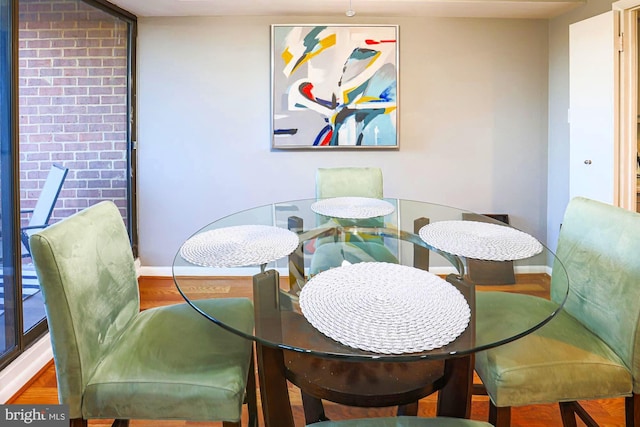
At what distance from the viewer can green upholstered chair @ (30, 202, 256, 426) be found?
1.04 metres

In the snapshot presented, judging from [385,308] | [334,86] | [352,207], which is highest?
[334,86]

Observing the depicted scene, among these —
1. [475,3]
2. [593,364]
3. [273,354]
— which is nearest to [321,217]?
[273,354]

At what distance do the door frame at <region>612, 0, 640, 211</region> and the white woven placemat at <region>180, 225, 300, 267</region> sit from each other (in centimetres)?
223

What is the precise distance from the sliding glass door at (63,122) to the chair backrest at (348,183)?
1531mm

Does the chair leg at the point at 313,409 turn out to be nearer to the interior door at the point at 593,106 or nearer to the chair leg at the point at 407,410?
the chair leg at the point at 407,410

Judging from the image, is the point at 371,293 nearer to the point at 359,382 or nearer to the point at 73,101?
the point at 359,382

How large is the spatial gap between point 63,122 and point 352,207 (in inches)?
69.5

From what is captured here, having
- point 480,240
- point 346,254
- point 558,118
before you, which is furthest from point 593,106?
point 346,254

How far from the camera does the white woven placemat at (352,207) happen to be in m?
2.06

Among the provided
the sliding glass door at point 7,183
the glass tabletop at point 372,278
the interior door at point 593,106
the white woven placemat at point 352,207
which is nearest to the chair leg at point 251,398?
the glass tabletop at point 372,278

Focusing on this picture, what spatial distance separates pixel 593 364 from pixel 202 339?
116 cm

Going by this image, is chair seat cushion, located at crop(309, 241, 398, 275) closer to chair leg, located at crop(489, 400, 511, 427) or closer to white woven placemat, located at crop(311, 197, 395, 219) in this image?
white woven placemat, located at crop(311, 197, 395, 219)

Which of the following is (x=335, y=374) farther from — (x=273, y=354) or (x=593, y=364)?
(x=593, y=364)

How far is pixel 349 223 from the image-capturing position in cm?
207
